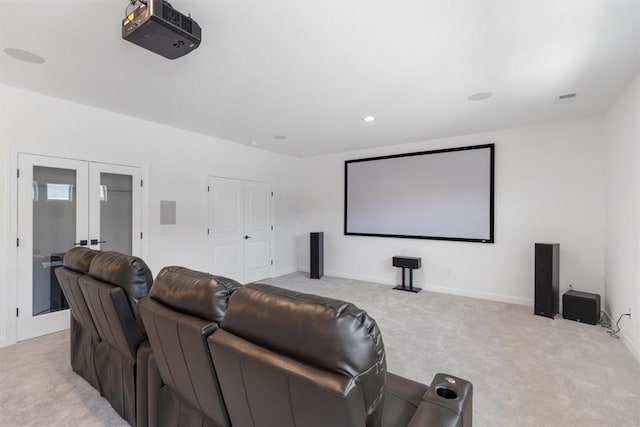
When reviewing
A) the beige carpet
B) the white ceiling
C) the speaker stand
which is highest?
the white ceiling

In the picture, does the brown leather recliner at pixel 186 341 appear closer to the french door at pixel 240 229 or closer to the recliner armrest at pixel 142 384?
the recliner armrest at pixel 142 384

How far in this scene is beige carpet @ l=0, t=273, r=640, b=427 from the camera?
6.44 feet

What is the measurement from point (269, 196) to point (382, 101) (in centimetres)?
331

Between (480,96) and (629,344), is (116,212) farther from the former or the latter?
(629,344)

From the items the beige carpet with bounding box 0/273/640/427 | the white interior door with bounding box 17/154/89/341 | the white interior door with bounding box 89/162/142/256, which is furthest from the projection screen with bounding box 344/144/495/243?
the white interior door with bounding box 17/154/89/341

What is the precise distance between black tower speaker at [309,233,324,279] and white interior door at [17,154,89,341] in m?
3.70

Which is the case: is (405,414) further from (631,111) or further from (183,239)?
(183,239)

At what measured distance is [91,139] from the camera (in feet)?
11.9

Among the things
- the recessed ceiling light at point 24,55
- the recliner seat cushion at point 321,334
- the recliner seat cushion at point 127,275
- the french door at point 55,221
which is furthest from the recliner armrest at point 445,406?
the french door at point 55,221

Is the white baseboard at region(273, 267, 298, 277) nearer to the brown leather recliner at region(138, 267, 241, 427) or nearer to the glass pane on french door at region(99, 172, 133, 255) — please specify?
the glass pane on french door at region(99, 172, 133, 255)

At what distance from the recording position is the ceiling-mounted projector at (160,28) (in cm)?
161

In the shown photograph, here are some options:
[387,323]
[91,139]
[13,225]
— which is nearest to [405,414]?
[387,323]

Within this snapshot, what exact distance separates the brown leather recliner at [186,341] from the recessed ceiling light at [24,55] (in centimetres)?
243

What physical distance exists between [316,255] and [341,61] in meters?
4.13
